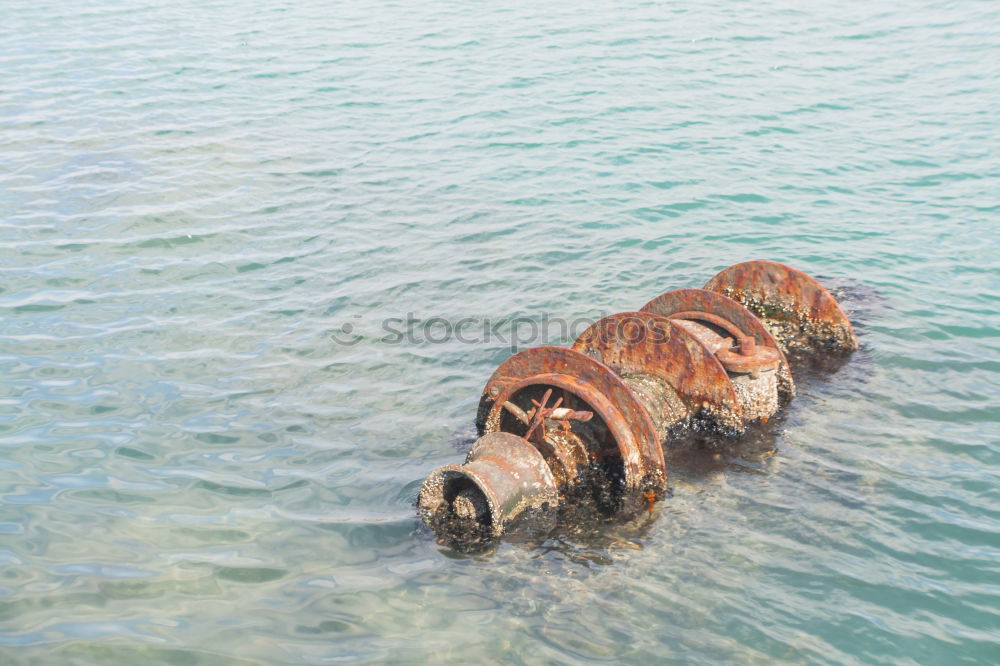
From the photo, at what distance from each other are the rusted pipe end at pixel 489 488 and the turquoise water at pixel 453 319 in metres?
0.25

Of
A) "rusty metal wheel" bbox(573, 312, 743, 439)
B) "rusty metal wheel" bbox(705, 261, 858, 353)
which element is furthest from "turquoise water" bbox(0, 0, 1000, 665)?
"rusty metal wheel" bbox(705, 261, 858, 353)

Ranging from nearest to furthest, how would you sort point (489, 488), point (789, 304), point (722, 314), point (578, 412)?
1. point (489, 488)
2. point (578, 412)
3. point (722, 314)
4. point (789, 304)

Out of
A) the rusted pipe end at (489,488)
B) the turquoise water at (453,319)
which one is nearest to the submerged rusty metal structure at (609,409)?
the rusted pipe end at (489,488)

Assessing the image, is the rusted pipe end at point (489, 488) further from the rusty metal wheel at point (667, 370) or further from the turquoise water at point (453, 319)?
the rusty metal wheel at point (667, 370)

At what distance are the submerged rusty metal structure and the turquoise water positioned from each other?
1.03ft

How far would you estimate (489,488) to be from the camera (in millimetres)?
6266

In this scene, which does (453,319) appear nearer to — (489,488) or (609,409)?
(609,409)

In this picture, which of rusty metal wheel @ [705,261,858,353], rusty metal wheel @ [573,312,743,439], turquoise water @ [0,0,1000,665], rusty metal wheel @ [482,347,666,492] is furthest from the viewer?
rusty metal wheel @ [705,261,858,353]

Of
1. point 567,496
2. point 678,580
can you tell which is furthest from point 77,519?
point 678,580

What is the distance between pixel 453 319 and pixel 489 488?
4502 mm

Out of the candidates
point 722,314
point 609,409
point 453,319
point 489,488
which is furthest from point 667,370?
point 453,319

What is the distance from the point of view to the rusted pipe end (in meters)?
6.38

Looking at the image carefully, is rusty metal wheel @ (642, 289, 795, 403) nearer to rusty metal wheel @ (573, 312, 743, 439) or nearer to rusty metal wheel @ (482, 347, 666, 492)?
rusty metal wheel @ (573, 312, 743, 439)

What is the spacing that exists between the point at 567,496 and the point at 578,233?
6.61 m
